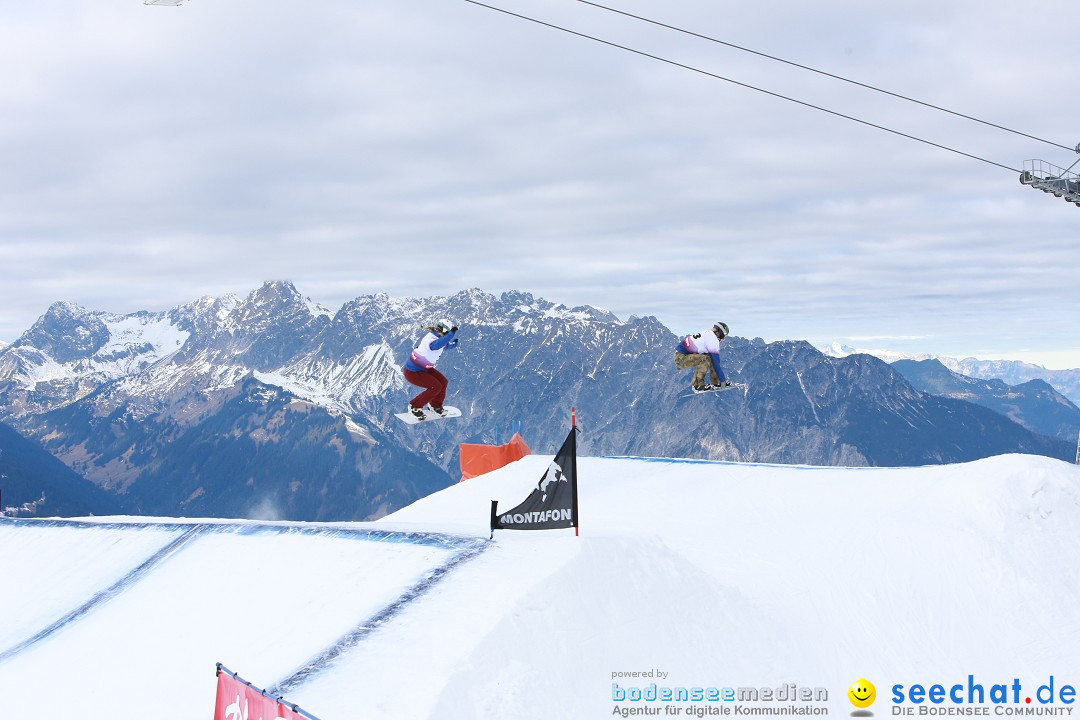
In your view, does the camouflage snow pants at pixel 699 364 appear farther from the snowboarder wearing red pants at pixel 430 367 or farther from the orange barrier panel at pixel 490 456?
the orange barrier panel at pixel 490 456

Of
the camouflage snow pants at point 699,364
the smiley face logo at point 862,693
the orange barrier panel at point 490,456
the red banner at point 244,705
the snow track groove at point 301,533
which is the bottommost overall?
the smiley face logo at point 862,693

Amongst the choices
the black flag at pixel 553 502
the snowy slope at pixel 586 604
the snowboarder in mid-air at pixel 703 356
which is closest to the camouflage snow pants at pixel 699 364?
the snowboarder in mid-air at pixel 703 356

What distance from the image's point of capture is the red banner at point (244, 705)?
11.3m

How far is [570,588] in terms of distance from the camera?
16250mm

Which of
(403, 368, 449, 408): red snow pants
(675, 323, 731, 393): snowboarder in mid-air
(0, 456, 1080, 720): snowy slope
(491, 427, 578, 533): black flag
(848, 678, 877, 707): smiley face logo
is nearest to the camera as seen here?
(0, 456, 1080, 720): snowy slope

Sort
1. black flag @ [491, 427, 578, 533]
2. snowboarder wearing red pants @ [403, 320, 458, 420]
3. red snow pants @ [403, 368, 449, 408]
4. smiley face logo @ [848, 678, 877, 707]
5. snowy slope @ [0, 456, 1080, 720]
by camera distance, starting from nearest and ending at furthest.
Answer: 1. snowy slope @ [0, 456, 1080, 720]
2. smiley face logo @ [848, 678, 877, 707]
3. black flag @ [491, 427, 578, 533]
4. snowboarder wearing red pants @ [403, 320, 458, 420]
5. red snow pants @ [403, 368, 449, 408]

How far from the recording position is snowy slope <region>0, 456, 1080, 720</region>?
1459 cm

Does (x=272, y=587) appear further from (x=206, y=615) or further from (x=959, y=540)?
(x=959, y=540)

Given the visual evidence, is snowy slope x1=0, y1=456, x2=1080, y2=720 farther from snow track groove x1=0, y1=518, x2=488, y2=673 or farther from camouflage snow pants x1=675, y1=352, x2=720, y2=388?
camouflage snow pants x1=675, y1=352, x2=720, y2=388

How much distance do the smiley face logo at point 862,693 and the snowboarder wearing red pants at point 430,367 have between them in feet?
42.5

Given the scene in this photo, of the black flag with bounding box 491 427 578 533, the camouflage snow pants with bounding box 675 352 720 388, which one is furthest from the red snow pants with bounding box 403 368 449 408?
the camouflage snow pants with bounding box 675 352 720 388

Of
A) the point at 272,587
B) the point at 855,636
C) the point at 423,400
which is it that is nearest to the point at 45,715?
the point at 272,587

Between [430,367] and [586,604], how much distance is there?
11493mm

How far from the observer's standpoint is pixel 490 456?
41594 mm
